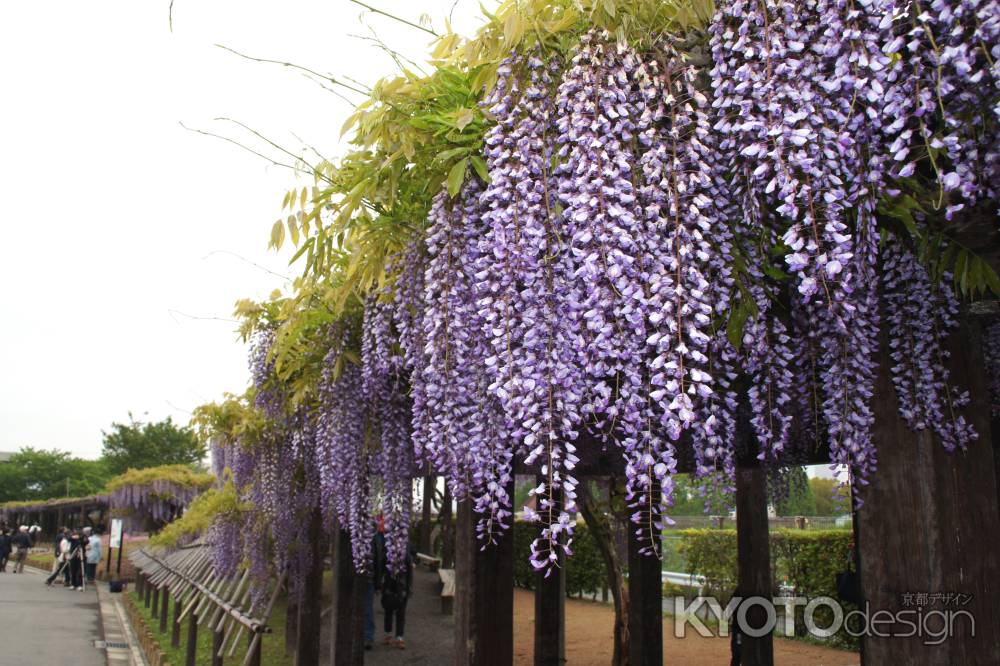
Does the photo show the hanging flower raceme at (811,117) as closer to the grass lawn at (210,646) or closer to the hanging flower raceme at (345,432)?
the hanging flower raceme at (345,432)

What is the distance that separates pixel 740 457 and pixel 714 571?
34.6ft

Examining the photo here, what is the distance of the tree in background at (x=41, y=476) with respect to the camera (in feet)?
200

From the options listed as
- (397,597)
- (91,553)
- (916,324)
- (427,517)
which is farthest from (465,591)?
(91,553)

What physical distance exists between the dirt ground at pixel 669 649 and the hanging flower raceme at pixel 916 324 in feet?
27.8

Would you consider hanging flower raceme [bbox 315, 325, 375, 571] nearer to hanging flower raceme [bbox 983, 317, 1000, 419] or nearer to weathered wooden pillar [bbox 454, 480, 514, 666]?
weathered wooden pillar [bbox 454, 480, 514, 666]

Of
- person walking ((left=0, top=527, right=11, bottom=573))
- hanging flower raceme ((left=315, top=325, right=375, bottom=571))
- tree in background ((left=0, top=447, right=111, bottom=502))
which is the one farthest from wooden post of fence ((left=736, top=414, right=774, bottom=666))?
tree in background ((left=0, top=447, right=111, bottom=502))

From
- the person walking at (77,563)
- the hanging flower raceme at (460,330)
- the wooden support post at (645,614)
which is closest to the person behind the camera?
the hanging flower raceme at (460,330)

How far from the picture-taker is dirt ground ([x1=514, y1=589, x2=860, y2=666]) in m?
10.2

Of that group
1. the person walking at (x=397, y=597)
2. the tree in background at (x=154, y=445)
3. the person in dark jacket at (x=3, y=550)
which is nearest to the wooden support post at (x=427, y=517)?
the person walking at (x=397, y=597)

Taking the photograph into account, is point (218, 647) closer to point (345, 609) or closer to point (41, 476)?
point (345, 609)

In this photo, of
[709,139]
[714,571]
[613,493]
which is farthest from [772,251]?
[714,571]

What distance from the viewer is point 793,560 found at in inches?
503

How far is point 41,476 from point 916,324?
70.8m

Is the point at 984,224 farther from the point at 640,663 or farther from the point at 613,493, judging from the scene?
the point at 613,493
